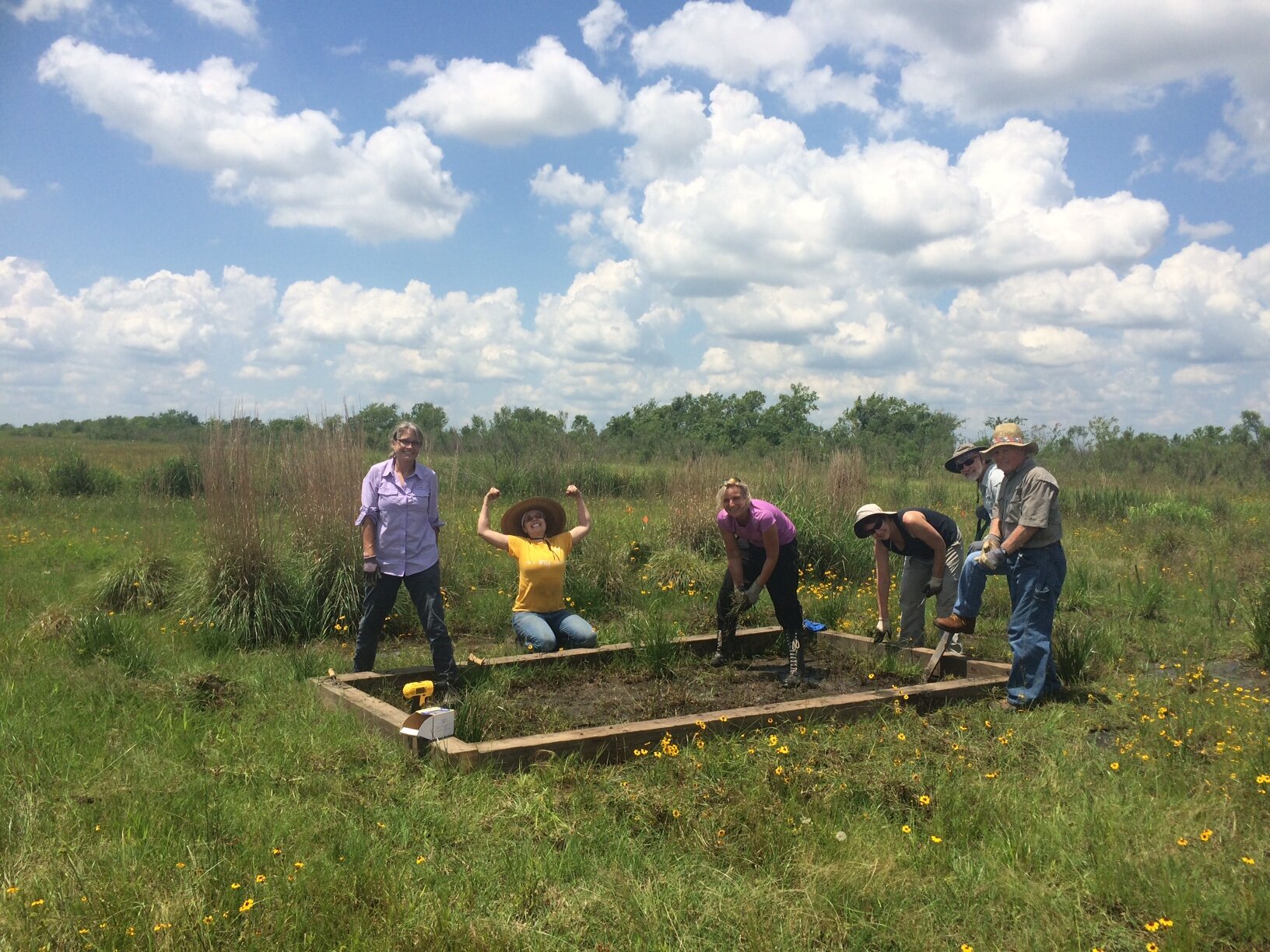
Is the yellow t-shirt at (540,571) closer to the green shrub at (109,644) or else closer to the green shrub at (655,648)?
the green shrub at (655,648)

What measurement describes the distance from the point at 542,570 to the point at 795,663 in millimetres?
2119

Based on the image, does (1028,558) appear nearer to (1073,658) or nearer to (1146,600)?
(1073,658)

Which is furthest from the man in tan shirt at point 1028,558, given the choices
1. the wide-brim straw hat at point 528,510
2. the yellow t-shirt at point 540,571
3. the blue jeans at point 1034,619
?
the wide-brim straw hat at point 528,510

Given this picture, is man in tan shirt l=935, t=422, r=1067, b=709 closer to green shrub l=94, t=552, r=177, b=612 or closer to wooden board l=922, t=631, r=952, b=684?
wooden board l=922, t=631, r=952, b=684

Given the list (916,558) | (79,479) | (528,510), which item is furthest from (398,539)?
(79,479)

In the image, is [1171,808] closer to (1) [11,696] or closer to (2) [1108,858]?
(2) [1108,858]

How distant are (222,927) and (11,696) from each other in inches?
136

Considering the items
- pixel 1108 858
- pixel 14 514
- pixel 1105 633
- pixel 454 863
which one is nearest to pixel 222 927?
pixel 454 863

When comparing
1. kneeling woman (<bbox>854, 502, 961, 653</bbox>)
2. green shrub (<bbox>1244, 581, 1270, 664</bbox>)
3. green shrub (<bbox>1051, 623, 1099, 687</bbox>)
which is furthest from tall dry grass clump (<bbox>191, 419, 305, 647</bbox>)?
green shrub (<bbox>1244, 581, 1270, 664</bbox>)

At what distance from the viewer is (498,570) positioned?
10.4 m

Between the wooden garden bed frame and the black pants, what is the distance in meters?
0.47

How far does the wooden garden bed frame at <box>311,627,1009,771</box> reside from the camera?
4816 mm

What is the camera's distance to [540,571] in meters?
7.54

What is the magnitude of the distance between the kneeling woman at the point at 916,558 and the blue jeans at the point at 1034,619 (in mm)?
1060
